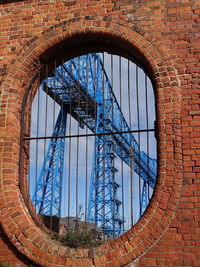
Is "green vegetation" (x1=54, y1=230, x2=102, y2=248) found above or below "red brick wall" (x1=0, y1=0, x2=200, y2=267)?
below

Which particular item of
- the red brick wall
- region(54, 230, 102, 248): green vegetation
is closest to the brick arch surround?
the red brick wall

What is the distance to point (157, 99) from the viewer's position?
4.47m

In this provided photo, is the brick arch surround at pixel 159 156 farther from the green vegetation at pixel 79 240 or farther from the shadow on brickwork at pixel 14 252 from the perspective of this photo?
the green vegetation at pixel 79 240

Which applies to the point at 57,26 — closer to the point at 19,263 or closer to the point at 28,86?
the point at 28,86

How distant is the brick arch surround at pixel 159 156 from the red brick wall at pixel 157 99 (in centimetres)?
1

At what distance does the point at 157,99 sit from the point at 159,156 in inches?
30.2

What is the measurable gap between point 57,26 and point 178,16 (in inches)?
70.5

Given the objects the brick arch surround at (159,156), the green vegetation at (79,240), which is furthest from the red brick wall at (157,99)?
the green vegetation at (79,240)

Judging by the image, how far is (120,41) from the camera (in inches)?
192

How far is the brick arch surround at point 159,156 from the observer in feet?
13.4

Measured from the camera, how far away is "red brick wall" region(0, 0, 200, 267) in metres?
4.03

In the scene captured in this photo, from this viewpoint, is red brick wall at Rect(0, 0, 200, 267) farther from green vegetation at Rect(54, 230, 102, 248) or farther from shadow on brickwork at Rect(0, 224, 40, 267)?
green vegetation at Rect(54, 230, 102, 248)

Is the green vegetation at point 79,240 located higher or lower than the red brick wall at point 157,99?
lower

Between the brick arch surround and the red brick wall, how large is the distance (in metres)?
0.01
